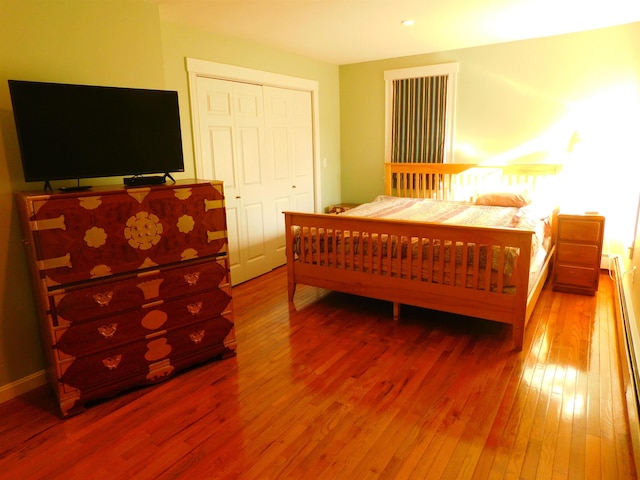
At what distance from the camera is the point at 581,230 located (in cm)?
370

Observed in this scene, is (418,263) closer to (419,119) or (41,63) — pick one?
(419,119)

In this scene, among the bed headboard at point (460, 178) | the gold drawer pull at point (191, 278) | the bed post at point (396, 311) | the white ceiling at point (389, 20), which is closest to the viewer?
the gold drawer pull at point (191, 278)

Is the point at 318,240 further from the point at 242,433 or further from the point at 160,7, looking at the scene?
the point at 160,7

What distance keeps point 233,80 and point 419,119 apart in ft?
7.44

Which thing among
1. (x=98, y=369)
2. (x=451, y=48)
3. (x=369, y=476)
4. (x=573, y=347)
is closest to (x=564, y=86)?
(x=451, y=48)

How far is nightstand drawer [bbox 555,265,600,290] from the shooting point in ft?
12.1

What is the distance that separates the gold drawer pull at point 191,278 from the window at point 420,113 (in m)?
3.38

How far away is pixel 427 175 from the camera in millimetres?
5023

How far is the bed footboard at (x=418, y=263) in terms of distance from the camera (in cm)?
275

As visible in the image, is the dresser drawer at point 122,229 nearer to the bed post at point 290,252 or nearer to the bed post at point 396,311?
the bed post at point 290,252

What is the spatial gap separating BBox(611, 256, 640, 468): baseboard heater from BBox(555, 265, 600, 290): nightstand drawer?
0.24 meters

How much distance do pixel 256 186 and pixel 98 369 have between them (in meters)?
2.53

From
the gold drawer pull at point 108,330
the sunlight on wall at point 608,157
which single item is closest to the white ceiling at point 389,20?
the sunlight on wall at point 608,157

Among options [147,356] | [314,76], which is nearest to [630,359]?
[147,356]
